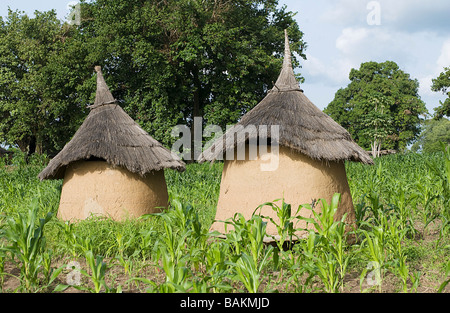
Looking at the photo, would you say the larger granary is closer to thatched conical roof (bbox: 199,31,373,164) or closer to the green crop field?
thatched conical roof (bbox: 199,31,373,164)

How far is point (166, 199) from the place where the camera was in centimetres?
767

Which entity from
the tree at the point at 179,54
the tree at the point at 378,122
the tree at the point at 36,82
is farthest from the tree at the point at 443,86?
the tree at the point at 36,82

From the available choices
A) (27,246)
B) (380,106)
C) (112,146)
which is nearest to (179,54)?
(112,146)

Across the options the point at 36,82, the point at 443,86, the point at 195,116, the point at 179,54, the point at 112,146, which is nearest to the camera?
the point at 112,146

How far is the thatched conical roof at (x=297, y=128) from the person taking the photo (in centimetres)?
548

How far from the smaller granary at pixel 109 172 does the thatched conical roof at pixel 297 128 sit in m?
1.46

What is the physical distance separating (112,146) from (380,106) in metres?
31.3

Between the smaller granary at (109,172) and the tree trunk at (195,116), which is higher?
the tree trunk at (195,116)

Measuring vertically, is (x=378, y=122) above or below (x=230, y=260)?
above

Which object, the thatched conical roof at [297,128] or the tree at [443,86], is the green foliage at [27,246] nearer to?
the thatched conical roof at [297,128]

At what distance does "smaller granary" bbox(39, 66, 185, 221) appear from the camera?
6.81 m

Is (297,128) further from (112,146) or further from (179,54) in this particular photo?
(179,54)

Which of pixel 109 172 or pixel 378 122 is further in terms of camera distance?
pixel 378 122

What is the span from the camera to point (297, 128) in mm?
5621
